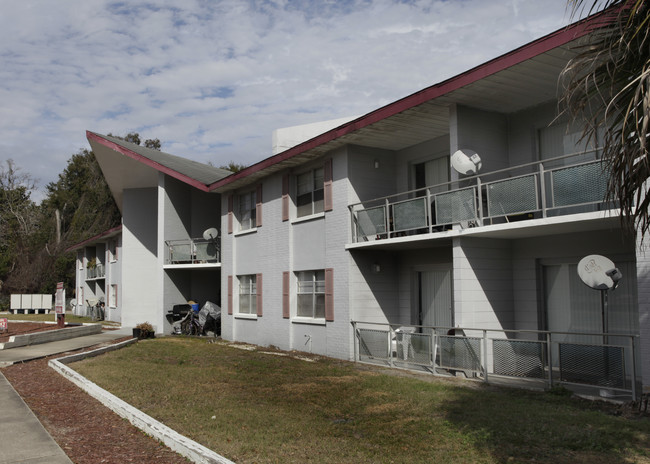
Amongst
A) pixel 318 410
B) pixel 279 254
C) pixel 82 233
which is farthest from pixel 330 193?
pixel 82 233

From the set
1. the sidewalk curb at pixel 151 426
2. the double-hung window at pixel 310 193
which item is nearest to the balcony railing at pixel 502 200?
the double-hung window at pixel 310 193

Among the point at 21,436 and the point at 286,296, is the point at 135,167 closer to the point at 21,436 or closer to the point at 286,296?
the point at 286,296

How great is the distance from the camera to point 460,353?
490 inches

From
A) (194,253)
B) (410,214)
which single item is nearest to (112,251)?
(194,253)

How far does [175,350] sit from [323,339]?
15.9 feet

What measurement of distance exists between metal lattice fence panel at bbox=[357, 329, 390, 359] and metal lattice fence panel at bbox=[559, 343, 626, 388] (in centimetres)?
505

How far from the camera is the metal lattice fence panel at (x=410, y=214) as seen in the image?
46.5 ft

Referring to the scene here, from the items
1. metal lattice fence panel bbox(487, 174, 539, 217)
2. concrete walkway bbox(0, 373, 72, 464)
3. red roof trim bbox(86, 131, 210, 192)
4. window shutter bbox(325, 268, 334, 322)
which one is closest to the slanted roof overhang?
red roof trim bbox(86, 131, 210, 192)

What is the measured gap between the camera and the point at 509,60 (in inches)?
440

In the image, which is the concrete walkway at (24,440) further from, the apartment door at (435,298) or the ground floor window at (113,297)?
the ground floor window at (113,297)

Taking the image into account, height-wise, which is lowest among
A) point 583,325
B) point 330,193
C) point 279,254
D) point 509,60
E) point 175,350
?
point 175,350

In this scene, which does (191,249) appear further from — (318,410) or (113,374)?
(318,410)

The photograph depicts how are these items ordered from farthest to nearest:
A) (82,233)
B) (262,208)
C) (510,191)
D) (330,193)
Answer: (82,233), (262,208), (330,193), (510,191)

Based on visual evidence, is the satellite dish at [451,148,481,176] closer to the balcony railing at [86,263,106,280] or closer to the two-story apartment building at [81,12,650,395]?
the two-story apartment building at [81,12,650,395]
